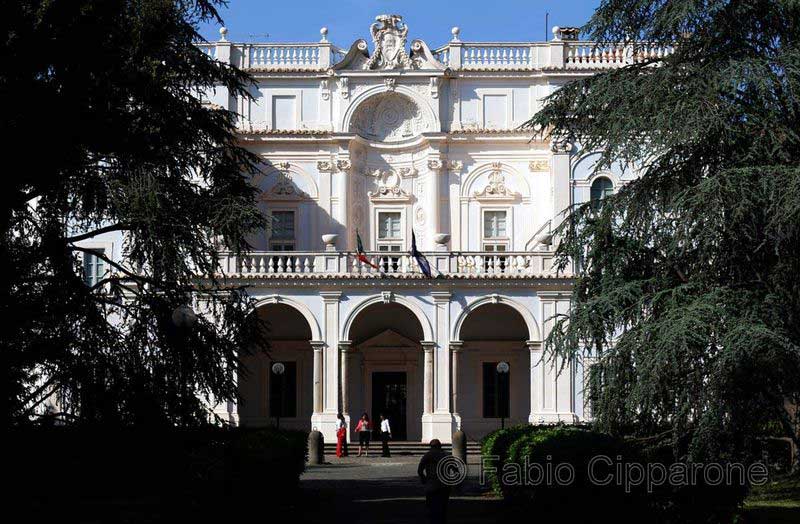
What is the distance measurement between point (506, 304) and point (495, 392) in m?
5.06

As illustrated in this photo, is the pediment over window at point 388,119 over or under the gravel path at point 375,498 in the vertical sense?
over

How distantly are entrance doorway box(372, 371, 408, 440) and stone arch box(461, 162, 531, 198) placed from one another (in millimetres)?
7138

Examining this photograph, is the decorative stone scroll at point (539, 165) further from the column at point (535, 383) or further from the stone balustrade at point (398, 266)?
the column at point (535, 383)

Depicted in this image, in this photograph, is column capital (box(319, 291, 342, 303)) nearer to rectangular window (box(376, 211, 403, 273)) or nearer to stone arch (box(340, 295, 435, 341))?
stone arch (box(340, 295, 435, 341))

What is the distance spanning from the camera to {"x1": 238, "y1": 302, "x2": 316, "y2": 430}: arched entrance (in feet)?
148

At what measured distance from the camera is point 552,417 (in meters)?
40.9

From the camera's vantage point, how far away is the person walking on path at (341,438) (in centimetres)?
3947

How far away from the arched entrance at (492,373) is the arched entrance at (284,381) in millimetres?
5643

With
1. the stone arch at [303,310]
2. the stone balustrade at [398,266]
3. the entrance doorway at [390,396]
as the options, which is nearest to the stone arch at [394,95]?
the stone balustrade at [398,266]

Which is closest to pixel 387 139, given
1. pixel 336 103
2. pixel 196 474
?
pixel 336 103

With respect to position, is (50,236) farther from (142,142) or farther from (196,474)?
(196,474)

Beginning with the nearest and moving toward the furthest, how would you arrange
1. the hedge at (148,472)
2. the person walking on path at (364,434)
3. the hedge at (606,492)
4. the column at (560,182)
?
the hedge at (148,472), the hedge at (606,492), the person walking on path at (364,434), the column at (560,182)

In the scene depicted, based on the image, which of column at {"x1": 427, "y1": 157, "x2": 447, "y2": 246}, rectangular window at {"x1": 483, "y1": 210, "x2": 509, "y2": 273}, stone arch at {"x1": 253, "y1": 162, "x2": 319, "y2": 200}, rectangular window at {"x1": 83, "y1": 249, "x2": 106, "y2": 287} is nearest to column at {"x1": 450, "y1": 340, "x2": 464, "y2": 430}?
rectangular window at {"x1": 483, "y1": 210, "x2": 509, "y2": 273}

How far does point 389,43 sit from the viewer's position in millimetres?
45562
